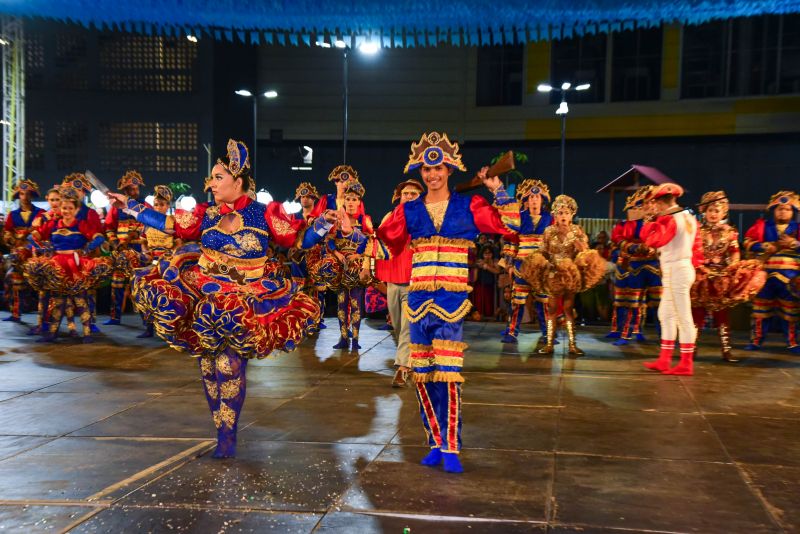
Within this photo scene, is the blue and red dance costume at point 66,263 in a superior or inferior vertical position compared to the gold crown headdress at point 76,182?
inferior

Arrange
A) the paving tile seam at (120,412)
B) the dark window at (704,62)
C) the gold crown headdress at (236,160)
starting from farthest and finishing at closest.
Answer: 1. the dark window at (704,62)
2. the paving tile seam at (120,412)
3. the gold crown headdress at (236,160)

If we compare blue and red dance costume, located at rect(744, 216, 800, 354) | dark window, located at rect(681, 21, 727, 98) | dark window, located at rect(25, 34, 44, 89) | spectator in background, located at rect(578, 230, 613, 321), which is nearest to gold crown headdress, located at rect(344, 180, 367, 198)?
blue and red dance costume, located at rect(744, 216, 800, 354)

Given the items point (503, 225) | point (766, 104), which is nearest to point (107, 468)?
point (503, 225)

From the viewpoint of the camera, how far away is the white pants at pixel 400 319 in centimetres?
774

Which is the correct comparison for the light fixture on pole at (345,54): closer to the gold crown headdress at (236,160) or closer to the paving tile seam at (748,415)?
the gold crown headdress at (236,160)

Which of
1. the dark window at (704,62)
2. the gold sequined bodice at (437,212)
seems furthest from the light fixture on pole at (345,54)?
the dark window at (704,62)

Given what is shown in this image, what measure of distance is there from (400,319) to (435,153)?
10.5 feet

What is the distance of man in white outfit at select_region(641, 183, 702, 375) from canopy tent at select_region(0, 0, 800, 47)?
17.4 feet

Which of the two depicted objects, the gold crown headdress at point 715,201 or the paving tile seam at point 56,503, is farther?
the gold crown headdress at point 715,201

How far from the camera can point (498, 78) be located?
100ft

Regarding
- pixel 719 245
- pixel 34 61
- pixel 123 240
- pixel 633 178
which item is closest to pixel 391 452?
pixel 719 245

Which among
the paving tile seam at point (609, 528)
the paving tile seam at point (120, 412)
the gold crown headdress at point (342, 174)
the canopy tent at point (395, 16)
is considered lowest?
the paving tile seam at point (120, 412)

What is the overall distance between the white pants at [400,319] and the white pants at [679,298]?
3.24 metres

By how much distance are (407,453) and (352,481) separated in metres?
0.77
